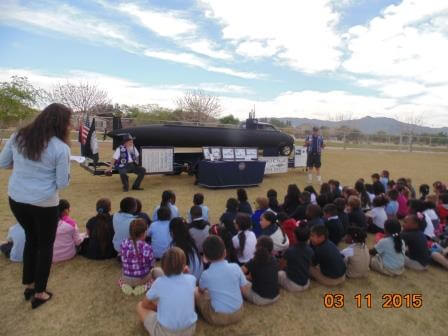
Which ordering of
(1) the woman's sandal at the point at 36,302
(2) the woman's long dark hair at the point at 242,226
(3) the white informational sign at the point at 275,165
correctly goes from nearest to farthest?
(1) the woman's sandal at the point at 36,302, (2) the woman's long dark hair at the point at 242,226, (3) the white informational sign at the point at 275,165

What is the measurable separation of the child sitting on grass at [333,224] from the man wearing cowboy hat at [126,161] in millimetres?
5945

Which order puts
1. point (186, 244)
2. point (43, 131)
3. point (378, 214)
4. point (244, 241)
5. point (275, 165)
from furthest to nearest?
point (275, 165)
point (378, 214)
point (244, 241)
point (186, 244)
point (43, 131)

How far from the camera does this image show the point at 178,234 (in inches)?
145

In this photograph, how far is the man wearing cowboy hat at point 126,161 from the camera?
9289 millimetres

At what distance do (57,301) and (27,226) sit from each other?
1.01 metres

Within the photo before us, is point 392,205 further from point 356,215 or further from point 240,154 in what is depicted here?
point 240,154

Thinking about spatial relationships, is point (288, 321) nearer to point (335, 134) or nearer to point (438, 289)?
point (438, 289)

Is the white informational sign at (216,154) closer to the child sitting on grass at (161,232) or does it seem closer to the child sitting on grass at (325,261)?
the child sitting on grass at (161,232)

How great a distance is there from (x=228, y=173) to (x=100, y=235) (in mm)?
5802

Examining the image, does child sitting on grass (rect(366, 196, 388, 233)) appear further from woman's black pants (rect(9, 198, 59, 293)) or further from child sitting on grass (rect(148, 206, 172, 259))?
woman's black pants (rect(9, 198, 59, 293))

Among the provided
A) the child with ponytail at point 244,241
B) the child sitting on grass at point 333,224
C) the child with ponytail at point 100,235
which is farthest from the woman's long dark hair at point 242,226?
the child with ponytail at point 100,235

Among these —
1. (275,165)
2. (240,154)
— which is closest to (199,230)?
(240,154)

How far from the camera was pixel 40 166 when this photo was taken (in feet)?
9.84

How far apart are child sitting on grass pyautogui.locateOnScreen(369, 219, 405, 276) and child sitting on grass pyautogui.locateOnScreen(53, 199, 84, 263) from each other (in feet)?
14.3
